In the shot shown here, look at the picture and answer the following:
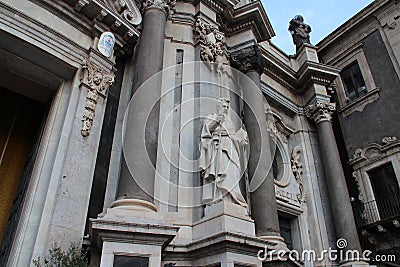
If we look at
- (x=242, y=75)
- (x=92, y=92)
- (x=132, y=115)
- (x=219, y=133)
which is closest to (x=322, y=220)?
(x=242, y=75)

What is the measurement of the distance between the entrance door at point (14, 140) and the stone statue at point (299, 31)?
1141 centimetres

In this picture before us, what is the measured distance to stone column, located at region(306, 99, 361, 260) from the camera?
1070 cm

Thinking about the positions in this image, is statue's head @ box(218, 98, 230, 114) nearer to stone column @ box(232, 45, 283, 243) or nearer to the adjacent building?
stone column @ box(232, 45, 283, 243)

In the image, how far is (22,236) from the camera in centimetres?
572

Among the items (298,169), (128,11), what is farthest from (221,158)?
(298,169)

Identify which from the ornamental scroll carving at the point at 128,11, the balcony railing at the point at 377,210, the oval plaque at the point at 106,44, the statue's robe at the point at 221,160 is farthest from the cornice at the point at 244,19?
the balcony railing at the point at 377,210

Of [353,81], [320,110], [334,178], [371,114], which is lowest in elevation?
[334,178]

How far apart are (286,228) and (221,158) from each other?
574 centimetres

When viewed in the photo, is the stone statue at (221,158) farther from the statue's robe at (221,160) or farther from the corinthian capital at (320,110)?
the corinthian capital at (320,110)

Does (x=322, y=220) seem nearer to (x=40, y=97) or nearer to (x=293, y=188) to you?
(x=293, y=188)

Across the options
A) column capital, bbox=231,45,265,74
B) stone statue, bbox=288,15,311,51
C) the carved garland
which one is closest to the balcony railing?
the carved garland

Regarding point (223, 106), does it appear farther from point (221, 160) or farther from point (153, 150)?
point (153, 150)

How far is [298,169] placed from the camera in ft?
40.9

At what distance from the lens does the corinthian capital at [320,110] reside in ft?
43.3
